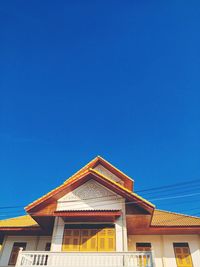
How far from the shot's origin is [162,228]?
41.6 feet

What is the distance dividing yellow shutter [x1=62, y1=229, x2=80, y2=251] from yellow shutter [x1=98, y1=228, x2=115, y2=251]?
1.06 m

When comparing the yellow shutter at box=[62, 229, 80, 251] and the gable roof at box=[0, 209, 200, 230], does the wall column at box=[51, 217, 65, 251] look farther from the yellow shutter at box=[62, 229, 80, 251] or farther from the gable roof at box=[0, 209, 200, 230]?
the gable roof at box=[0, 209, 200, 230]

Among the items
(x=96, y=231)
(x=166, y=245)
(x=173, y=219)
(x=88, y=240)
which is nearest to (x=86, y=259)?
(x=88, y=240)

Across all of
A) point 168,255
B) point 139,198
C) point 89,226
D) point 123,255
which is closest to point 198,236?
point 168,255

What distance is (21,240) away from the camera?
546 inches

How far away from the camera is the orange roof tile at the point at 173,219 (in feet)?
42.2

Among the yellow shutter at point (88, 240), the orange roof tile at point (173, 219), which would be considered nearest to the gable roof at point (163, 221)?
the orange roof tile at point (173, 219)

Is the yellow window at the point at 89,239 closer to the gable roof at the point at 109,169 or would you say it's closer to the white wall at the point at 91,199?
the white wall at the point at 91,199

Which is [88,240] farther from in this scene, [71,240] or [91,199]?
[91,199]

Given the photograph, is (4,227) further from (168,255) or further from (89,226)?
(168,255)

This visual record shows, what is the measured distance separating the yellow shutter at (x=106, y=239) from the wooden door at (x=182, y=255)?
3.58 metres

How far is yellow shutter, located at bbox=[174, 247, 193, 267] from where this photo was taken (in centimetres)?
1206

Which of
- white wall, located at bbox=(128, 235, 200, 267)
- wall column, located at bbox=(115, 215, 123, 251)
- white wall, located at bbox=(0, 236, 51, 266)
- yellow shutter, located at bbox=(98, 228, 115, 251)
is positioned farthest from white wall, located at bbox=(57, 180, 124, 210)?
white wall, located at bbox=(0, 236, 51, 266)

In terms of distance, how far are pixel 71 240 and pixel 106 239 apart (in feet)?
5.43
